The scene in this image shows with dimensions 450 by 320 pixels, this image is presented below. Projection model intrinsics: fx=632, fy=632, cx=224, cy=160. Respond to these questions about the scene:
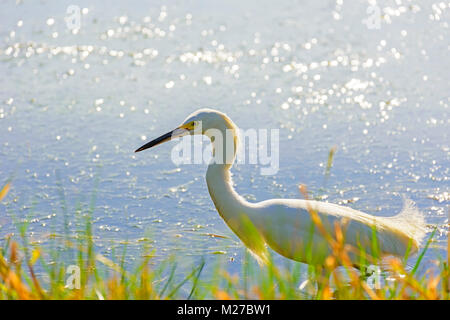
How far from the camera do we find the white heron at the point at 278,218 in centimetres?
349

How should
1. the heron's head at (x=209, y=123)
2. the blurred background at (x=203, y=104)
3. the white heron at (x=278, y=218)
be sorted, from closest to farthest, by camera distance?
the white heron at (x=278, y=218) → the heron's head at (x=209, y=123) → the blurred background at (x=203, y=104)

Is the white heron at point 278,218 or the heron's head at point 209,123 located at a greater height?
the heron's head at point 209,123

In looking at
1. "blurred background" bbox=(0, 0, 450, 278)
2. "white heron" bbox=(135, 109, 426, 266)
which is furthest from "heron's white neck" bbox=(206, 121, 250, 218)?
"blurred background" bbox=(0, 0, 450, 278)

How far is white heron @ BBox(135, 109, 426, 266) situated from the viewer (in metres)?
3.49

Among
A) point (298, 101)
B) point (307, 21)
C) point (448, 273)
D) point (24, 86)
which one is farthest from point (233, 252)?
point (307, 21)

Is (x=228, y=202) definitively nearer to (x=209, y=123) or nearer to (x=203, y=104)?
(x=209, y=123)

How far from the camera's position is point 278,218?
352cm

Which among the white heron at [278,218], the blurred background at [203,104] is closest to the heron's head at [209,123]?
the white heron at [278,218]

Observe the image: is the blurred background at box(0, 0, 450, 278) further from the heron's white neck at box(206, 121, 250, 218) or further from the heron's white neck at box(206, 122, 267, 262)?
the heron's white neck at box(206, 121, 250, 218)

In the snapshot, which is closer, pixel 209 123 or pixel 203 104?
pixel 209 123

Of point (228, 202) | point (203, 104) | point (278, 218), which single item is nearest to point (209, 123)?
point (228, 202)

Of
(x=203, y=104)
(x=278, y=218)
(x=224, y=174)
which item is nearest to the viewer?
(x=278, y=218)

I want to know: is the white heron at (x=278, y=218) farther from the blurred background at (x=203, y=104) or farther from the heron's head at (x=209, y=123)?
the blurred background at (x=203, y=104)

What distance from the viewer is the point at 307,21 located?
8562mm
